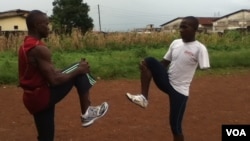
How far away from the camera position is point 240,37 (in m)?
23.2

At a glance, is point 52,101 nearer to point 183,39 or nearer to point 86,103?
point 86,103

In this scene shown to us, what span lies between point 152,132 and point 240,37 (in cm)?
1738

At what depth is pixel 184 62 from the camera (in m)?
4.79

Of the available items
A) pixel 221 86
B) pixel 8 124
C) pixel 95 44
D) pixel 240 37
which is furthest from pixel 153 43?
pixel 8 124

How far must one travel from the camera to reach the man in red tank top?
3.86 meters

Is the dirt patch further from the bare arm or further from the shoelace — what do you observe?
the bare arm

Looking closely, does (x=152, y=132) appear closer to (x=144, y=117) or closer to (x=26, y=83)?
(x=144, y=117)

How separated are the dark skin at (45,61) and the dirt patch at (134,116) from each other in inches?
113

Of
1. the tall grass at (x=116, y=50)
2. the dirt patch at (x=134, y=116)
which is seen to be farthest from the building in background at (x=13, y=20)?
the dirt patch at (x=134, y=116)

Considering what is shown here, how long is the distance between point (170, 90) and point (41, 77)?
5.13ft

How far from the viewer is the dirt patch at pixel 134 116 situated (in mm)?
6918

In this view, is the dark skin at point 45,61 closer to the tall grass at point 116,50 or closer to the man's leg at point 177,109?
the man's leg at point 177,109

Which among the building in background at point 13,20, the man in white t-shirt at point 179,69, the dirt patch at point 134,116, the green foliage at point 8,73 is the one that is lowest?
the dirt patch at point 134,116

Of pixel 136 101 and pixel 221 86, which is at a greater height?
pixel 136 101
